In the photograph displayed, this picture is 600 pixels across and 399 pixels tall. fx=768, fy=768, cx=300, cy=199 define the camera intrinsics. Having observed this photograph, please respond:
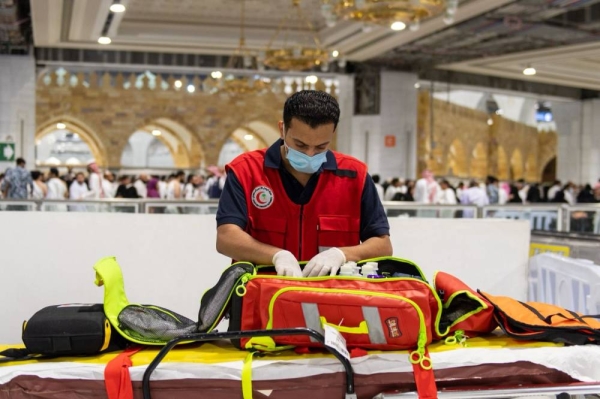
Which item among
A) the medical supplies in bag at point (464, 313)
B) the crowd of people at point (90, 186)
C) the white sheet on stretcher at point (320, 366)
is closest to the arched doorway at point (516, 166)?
the crowd of people at point (90, 186)

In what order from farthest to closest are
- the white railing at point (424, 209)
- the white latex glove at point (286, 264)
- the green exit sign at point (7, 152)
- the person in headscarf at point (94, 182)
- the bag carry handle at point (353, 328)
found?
1. the green exit sign at point (7, 152)
2. the person in headscarf at point (94, 182)
3. the white railing at point (424, 209)
4. the white latex glove at point (286, 264)
5. the bag carry handle at point (353, 328)

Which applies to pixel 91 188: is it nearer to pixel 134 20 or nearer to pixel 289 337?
pixel 134 20

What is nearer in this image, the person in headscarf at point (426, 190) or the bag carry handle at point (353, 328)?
the bag carry handle at point (353, 328)

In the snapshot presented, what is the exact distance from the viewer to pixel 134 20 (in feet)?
59.4

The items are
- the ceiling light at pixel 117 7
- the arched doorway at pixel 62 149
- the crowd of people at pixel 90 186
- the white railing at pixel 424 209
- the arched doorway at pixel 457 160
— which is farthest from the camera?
the arched doorway at pixel 457 160

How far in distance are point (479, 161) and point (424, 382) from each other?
30.8 m

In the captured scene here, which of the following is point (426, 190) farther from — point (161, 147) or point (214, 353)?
point (161, 147)

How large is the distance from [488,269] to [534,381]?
337 cm

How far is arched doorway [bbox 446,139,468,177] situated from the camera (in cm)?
3020

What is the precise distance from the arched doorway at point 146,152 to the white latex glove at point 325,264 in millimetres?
25400

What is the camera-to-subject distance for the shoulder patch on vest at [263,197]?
2869mm

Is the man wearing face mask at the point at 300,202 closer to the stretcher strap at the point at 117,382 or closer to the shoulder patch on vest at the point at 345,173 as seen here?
the shoulder patch on vest at the point at 345,173

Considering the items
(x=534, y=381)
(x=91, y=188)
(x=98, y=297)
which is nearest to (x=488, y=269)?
(x=98, y=297)

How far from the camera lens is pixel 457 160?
3064 cm
